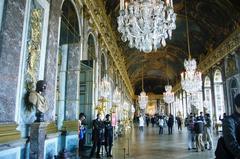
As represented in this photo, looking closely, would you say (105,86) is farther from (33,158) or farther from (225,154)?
(225,154)

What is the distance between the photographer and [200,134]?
27.0 feet

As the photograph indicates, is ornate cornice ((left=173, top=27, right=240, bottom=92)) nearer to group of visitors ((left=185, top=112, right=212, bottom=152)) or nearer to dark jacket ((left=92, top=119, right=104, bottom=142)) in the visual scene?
group of visitors ((left=185, top=112, right=212, bottom=152))

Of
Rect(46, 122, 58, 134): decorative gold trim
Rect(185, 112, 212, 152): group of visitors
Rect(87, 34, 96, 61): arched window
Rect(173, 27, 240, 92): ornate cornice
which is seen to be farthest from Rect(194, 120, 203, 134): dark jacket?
Rect(173, 27, 240, 92): ornate cornice

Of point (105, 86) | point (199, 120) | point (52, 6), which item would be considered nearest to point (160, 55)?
point (105, 86)

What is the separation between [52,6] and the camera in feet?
18.5

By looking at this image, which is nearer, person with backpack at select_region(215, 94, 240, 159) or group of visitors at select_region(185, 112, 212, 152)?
person with backpack at select_region(215, 94, 240, 159)

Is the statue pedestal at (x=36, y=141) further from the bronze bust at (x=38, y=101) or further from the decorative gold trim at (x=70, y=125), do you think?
the decorative gold trim at (x=70, y=125)

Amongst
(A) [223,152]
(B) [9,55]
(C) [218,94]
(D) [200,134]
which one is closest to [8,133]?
(B) [9,55]

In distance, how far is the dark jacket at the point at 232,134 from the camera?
6.92ft

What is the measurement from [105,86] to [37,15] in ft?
Answer: 21.0

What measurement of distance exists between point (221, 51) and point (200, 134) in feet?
34.5

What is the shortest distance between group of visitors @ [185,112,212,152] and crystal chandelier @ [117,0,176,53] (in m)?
3.69

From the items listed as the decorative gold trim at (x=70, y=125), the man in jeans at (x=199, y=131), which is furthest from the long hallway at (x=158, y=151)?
the decorative gold trim at (x=70, y=125)

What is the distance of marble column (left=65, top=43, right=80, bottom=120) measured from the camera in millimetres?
7148
